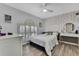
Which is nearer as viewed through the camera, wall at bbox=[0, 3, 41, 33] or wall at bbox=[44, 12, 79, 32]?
wall at bbox=[0, 3, 41, 33]

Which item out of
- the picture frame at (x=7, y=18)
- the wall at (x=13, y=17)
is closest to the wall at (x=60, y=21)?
the wall at (x=13, y=17)

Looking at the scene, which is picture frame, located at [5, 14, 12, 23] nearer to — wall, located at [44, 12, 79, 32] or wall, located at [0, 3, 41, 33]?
wall, located at [0, 3, 41, 33]

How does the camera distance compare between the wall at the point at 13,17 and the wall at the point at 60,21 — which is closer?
the wall at the point at 13,17

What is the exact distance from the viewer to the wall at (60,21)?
3.04 m

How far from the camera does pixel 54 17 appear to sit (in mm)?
3322

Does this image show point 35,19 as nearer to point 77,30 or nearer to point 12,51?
point 12,51

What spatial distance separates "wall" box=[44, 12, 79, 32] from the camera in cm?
304

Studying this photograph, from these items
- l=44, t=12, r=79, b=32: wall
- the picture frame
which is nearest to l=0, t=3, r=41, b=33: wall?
the picture frame

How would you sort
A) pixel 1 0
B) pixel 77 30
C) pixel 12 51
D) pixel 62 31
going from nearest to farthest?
pixel 1 0 < pixel 12 51 < pixel 77 30 < pixel 62 31

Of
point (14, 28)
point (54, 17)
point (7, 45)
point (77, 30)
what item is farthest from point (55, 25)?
point (7, 45)

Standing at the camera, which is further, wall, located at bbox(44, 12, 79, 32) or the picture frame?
wall, located at bbox(44, 12, 79, 32)

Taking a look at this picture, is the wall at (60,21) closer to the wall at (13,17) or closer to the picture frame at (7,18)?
the wall at (13,17)

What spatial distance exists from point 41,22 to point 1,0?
196 centimetres

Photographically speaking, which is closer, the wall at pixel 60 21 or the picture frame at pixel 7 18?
the picture frame at pixel 7 18
